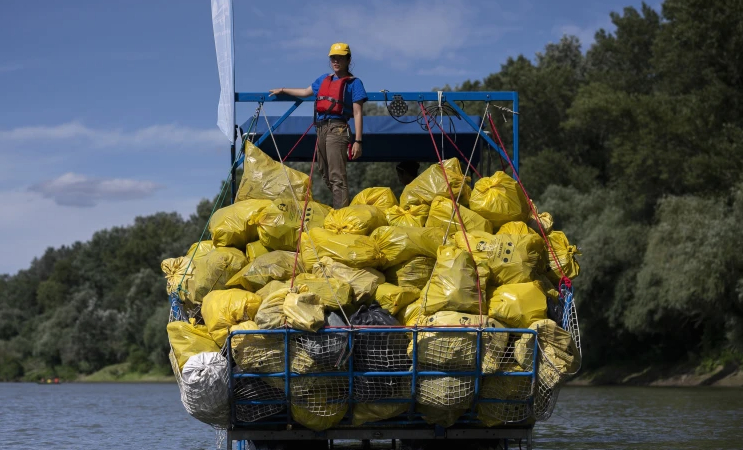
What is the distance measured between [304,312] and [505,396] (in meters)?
1.55

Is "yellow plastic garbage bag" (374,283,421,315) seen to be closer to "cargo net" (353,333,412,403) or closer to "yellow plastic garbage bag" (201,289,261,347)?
"cargo net" (353,333,412,403)

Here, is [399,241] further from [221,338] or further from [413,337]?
[221,338]

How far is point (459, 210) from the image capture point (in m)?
8.15

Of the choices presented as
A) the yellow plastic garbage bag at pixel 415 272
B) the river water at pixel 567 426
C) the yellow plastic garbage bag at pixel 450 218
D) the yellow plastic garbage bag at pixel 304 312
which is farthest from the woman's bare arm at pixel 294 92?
the river water at pixel 567 426

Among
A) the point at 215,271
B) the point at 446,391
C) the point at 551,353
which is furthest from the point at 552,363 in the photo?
the point at 215,271

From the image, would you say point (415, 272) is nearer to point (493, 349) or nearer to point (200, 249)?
point (493, 349)

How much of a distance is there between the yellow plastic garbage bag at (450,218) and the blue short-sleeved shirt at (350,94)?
1336 millimetres

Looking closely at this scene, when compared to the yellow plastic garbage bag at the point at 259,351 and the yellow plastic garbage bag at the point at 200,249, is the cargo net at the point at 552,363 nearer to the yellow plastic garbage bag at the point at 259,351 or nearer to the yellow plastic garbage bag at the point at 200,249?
the yellow plastic garbage bag at the point at 259,351

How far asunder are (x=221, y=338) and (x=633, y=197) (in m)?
30.2

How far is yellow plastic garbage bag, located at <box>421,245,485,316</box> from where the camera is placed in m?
7.07

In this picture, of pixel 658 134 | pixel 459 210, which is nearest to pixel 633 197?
pixel 658 134

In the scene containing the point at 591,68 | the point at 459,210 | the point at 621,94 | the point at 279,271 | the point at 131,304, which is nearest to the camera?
the point at 279,271

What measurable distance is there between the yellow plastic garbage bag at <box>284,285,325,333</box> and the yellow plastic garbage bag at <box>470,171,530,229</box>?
1999 millimetres

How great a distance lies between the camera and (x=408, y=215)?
830cm
